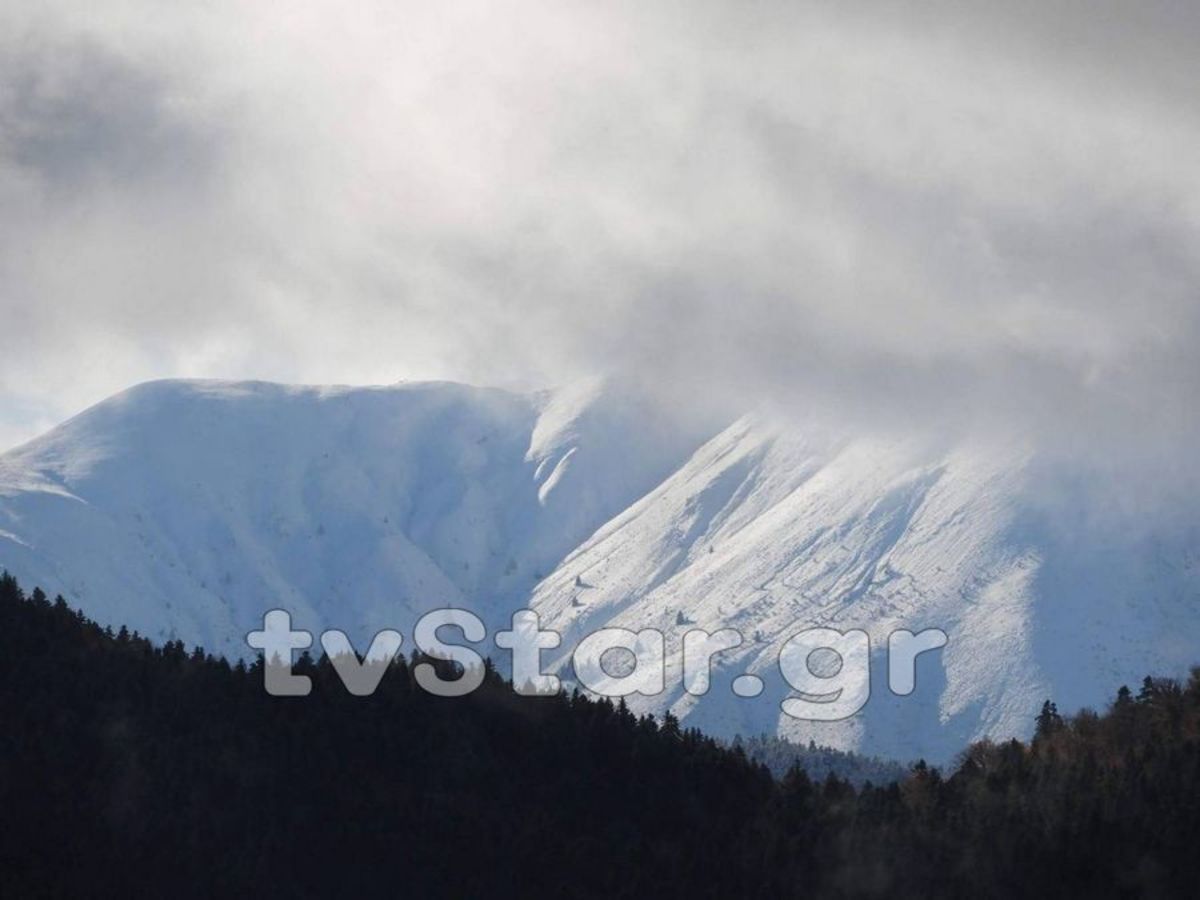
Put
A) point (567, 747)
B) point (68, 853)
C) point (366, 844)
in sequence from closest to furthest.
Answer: point (68, 853), point (366, 844), point (567, 747)

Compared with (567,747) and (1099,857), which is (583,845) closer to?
(567,747)

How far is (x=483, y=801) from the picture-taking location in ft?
530

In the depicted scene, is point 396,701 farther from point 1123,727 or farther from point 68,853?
point 1123,727

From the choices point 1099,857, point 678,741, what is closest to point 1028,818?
point 1099,857

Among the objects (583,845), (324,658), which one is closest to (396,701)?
(324,658)

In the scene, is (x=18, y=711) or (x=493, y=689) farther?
(x=493, y=689)

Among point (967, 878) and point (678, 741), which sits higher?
point (678, 741)

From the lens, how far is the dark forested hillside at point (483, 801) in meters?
151

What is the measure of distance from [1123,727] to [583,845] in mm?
37660

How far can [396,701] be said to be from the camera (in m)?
168

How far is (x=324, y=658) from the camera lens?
17200 cm

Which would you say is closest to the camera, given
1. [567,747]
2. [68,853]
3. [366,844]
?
[68,853]

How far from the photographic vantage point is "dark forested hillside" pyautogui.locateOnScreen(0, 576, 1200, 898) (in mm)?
150750

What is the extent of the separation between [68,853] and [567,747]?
36.8m
